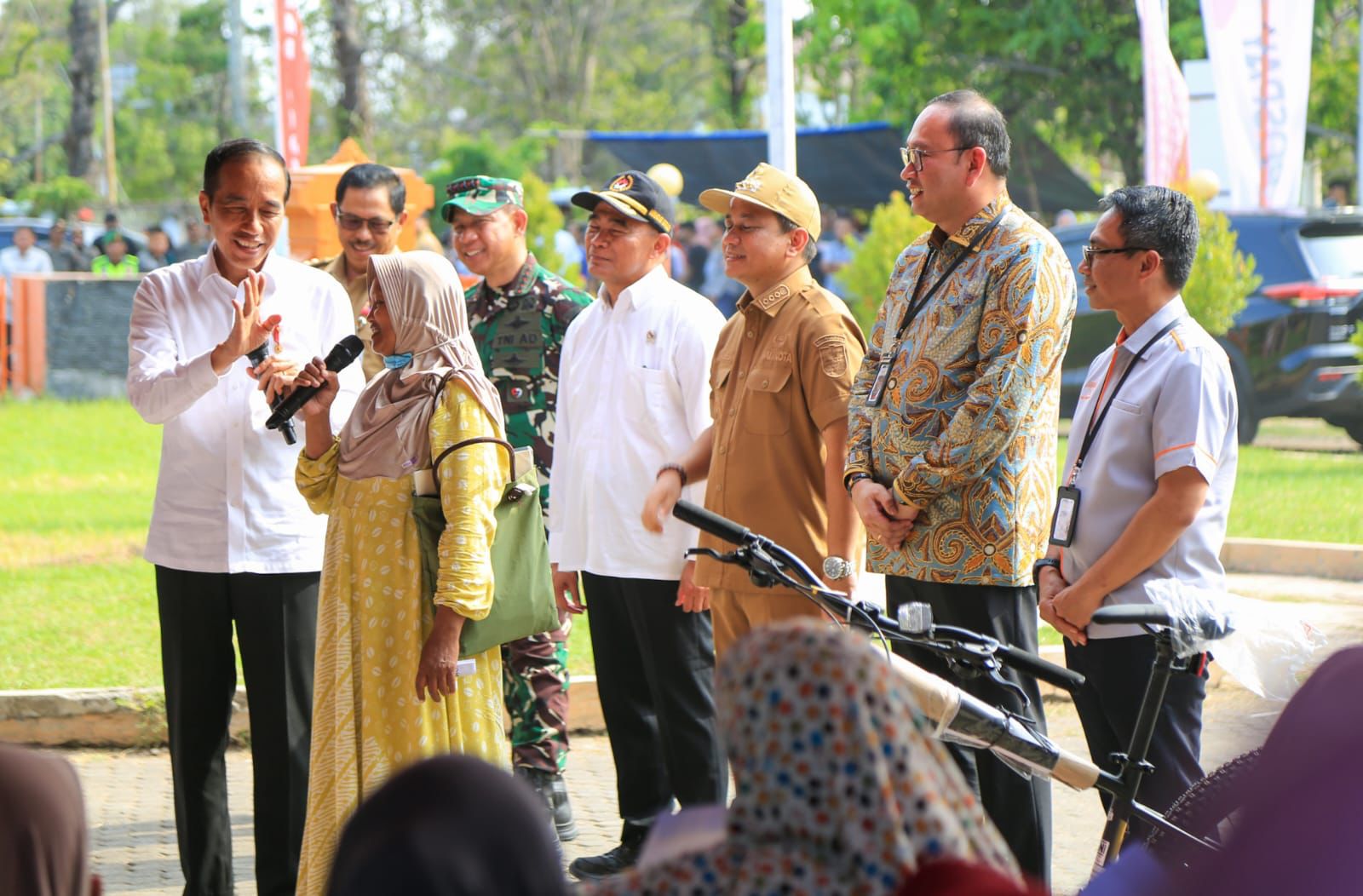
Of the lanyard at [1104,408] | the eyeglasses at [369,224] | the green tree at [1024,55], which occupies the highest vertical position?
the green tree at [1024,55]

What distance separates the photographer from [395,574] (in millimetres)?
4266

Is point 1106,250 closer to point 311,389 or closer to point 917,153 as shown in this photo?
point 917,153

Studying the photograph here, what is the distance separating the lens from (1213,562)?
4.13 meters

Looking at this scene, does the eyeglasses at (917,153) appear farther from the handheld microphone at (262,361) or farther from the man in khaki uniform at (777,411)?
the handheld microphone at (262,361)

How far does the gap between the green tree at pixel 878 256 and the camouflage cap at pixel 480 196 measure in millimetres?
9805

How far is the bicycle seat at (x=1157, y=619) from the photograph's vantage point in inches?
131

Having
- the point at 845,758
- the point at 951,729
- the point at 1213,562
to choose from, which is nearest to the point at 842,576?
the point at 1213,562

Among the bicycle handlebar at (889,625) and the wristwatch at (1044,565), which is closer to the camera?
the bicycle handlebar at (889,625)

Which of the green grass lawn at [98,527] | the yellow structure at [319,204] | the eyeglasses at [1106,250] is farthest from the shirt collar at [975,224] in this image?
the yellow structure at [319,204]

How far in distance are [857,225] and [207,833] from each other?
793 inches

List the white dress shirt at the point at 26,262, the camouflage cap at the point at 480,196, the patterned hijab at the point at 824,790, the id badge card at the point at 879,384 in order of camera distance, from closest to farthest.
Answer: the patterned hijab at the point at 824,790 → the id badge card at the point at 879,384 → the camouflage cap at the point at 480,196 → the white dress shirt at the point at 26,262

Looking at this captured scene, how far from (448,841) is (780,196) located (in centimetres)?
339

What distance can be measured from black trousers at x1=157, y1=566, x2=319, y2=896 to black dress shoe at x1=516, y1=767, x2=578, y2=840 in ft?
4.34

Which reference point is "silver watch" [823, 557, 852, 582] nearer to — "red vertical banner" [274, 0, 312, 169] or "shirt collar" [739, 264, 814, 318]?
"shirt collar" [739, 264, 814, 318]
